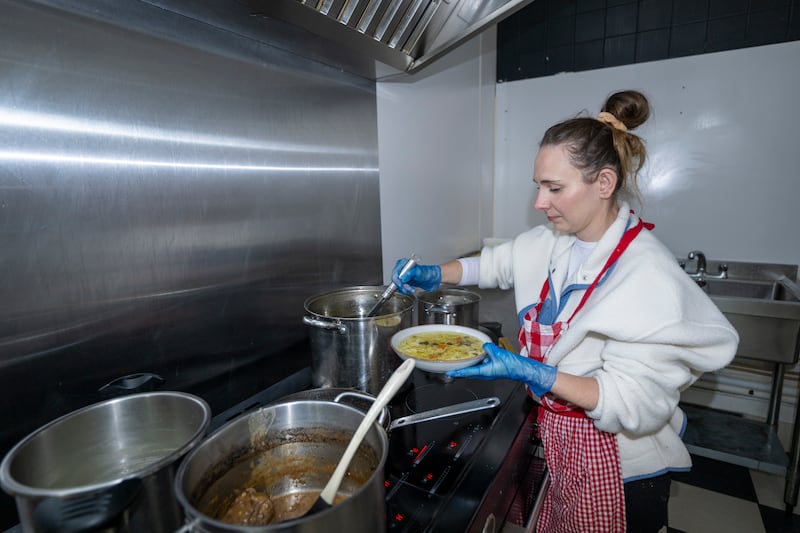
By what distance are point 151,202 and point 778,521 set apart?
245cm

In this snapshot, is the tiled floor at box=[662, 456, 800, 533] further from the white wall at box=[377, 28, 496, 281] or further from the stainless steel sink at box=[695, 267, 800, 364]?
the white wall at box=[377, 28, 496, 281]

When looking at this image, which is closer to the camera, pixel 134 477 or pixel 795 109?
pixel 134 477

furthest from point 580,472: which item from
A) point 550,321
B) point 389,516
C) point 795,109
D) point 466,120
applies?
point 795,109

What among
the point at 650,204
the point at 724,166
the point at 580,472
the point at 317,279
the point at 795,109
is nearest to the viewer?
the point at 580,472

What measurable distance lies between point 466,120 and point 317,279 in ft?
4.41

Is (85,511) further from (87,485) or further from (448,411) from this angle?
(448,411)

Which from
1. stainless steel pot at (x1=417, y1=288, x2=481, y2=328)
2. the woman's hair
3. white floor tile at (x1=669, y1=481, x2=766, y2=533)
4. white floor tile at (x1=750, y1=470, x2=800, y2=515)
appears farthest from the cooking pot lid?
white floor tile at (x1=750, y1=470, x2=800, y2=515)

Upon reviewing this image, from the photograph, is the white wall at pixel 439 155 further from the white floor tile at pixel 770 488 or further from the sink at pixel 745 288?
the white floor tile at pixel 770 488

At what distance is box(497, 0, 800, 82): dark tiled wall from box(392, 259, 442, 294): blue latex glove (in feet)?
5.88

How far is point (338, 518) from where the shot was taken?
418 mm

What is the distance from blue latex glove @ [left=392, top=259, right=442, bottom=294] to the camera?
115 cm

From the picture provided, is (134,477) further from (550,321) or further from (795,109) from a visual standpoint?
(795,109)

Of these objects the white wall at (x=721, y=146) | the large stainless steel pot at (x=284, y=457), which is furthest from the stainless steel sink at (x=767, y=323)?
the large stainless steel pot at (x=284, y=457)

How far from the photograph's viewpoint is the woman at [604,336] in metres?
0.82
